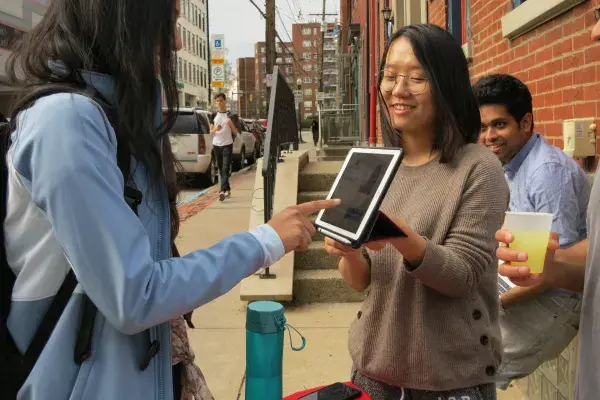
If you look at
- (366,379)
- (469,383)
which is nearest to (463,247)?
(469,383)

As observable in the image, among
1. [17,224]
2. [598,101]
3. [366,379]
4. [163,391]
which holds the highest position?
[598,101]

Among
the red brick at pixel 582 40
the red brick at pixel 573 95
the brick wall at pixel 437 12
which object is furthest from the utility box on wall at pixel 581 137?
the brick wall at pixel 437 12

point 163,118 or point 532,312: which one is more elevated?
point 163,118

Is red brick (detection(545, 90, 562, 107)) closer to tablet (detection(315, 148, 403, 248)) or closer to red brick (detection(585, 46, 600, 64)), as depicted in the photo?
red brick (detection(585, 46, 600, 64))

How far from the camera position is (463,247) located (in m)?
1.61

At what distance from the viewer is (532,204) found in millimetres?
2531

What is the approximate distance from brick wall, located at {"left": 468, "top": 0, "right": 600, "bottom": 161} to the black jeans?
23.4ft

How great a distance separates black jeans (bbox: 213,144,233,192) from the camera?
10.8m

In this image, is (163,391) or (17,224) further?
(163,391)

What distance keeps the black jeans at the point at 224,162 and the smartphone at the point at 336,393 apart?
9290mm

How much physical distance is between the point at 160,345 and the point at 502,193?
3.58 feet

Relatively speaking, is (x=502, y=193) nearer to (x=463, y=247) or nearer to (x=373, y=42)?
(x=463, y=247)

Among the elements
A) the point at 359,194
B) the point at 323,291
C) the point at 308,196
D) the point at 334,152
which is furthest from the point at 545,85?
the point at 334,152

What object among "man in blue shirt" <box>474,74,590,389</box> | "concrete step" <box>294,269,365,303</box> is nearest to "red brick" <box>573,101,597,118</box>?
"man in blue shirt" <box>474,74,590,389</box>
